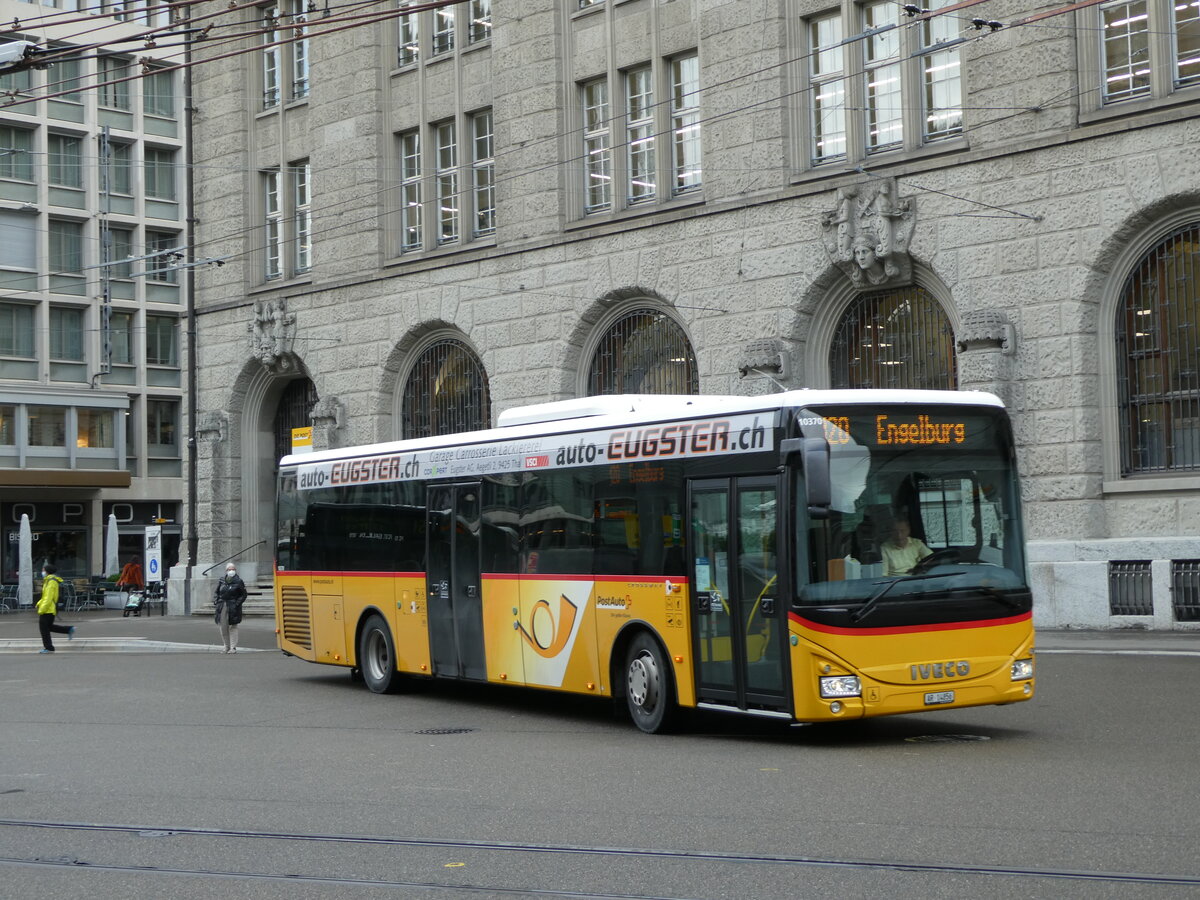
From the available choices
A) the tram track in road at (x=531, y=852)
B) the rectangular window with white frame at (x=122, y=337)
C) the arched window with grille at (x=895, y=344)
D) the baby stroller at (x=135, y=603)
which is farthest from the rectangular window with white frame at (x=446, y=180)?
the rectangular window with white frame at (x=122, y=337)

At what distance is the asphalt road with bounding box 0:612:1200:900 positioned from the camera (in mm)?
7562

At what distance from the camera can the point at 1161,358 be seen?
74.6 feet

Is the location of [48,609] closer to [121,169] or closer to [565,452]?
[565,452]

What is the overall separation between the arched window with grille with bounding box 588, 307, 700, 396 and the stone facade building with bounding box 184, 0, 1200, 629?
0.19 ft

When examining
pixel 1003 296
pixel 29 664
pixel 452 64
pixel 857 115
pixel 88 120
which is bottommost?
pixel 29 664

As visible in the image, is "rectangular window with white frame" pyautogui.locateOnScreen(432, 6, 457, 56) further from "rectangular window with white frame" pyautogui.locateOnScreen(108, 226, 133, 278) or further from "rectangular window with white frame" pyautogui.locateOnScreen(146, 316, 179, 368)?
"rectangular window with white frame" pyautogui.locateOnScreen(146, 316, 179, 368)

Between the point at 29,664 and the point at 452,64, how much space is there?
47.3 feet

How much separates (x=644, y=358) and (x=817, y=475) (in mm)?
17984

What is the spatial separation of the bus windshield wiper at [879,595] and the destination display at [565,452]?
1.41 metres

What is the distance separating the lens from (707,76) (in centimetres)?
2777

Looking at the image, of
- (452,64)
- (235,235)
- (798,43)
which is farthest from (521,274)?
(235,235)

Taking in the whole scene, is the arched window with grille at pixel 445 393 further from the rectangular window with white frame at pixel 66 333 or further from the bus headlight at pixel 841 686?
the rectangular window with white frame at pixel 66 333

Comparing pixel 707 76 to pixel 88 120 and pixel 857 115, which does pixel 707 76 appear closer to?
pixel 857 115

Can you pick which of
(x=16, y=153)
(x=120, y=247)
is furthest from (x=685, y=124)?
(x=120, y=247)
